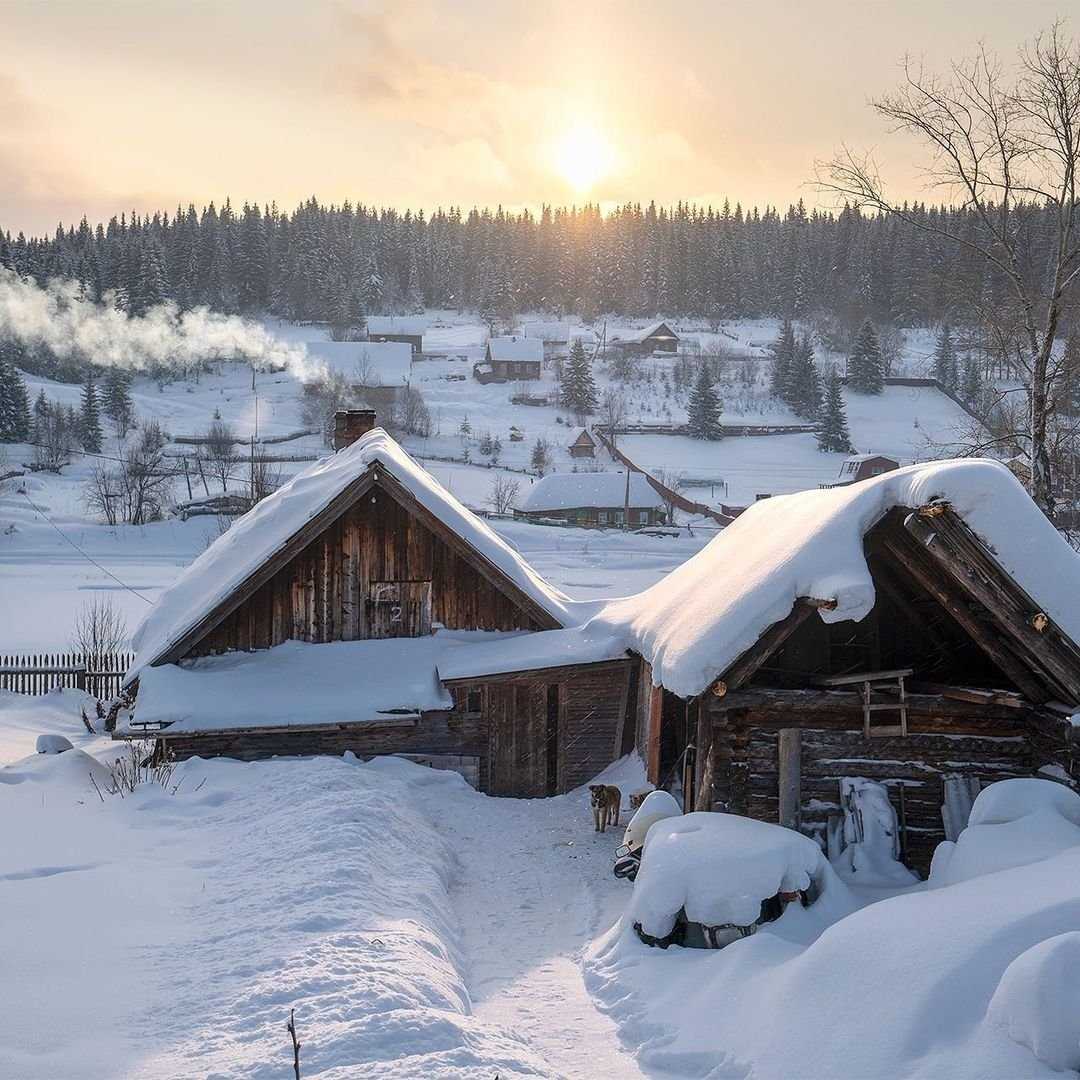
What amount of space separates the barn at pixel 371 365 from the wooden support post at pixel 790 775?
286 feet

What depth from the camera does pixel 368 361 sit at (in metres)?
101

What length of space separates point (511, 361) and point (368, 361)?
18.0 m

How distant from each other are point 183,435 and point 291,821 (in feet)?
252

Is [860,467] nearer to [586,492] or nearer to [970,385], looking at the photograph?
[586,492]

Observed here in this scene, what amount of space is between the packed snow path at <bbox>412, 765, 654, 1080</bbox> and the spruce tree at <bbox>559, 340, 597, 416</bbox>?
277ft

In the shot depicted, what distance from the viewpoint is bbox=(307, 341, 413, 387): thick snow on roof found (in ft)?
325

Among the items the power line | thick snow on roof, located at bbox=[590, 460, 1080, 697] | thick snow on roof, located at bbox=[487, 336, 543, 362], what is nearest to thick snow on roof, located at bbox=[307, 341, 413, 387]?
thick snow on roof, located at bbox=[487, 336, 543, 362]

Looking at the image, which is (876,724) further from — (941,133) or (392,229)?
(392,229)

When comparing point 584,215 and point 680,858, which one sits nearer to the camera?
point 680,858

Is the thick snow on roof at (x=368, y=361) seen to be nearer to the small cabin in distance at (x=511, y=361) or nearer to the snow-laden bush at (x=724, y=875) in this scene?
the small cabin in distance at (x=511, y=361)

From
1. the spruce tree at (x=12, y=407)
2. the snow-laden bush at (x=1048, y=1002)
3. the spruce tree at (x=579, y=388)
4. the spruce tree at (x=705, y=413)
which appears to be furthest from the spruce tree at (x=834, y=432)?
the snow-laden bush at (x=1048, y=1002)

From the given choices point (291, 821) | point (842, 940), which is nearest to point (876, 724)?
point (842, 940)

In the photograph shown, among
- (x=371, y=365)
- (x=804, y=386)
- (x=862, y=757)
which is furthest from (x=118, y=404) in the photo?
(x=862, y=757)

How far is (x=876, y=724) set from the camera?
33.4ft
